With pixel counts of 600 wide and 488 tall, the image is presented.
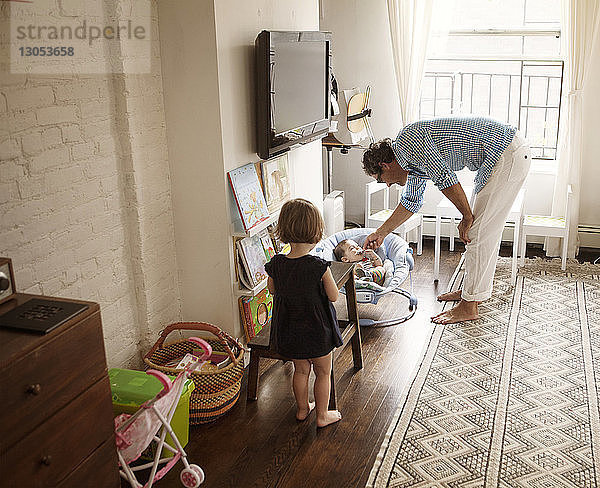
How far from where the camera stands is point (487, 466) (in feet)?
8.59

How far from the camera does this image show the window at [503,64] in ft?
16.3

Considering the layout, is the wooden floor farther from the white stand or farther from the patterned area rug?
the white stand

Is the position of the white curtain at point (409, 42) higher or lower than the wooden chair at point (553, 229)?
higher

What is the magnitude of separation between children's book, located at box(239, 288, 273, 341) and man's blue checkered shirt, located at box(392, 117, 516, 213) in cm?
105

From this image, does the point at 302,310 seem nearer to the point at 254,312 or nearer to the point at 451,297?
the point at 254,312

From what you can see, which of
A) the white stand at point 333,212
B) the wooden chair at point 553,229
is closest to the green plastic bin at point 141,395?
the white stand at point 333,212

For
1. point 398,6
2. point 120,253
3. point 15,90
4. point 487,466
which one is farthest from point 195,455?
point 398,6

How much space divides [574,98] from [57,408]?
163 inches

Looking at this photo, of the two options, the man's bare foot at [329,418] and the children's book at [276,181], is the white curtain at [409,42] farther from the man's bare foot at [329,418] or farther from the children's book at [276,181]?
the man's bare foot at [329,418]

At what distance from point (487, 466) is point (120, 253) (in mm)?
1772

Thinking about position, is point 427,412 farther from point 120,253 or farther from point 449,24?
point 449,24

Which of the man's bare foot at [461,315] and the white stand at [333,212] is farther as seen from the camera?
the white stand at [333,212]

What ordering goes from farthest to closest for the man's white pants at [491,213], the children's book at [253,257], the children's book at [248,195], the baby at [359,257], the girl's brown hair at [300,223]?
the baby at [359,257] → the man's white pants at [491,213] → the children's book at [253,257] → the children's book at [248,195] → the girl's brown hair at [300,223]

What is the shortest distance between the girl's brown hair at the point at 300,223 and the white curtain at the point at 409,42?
8.95 ft
